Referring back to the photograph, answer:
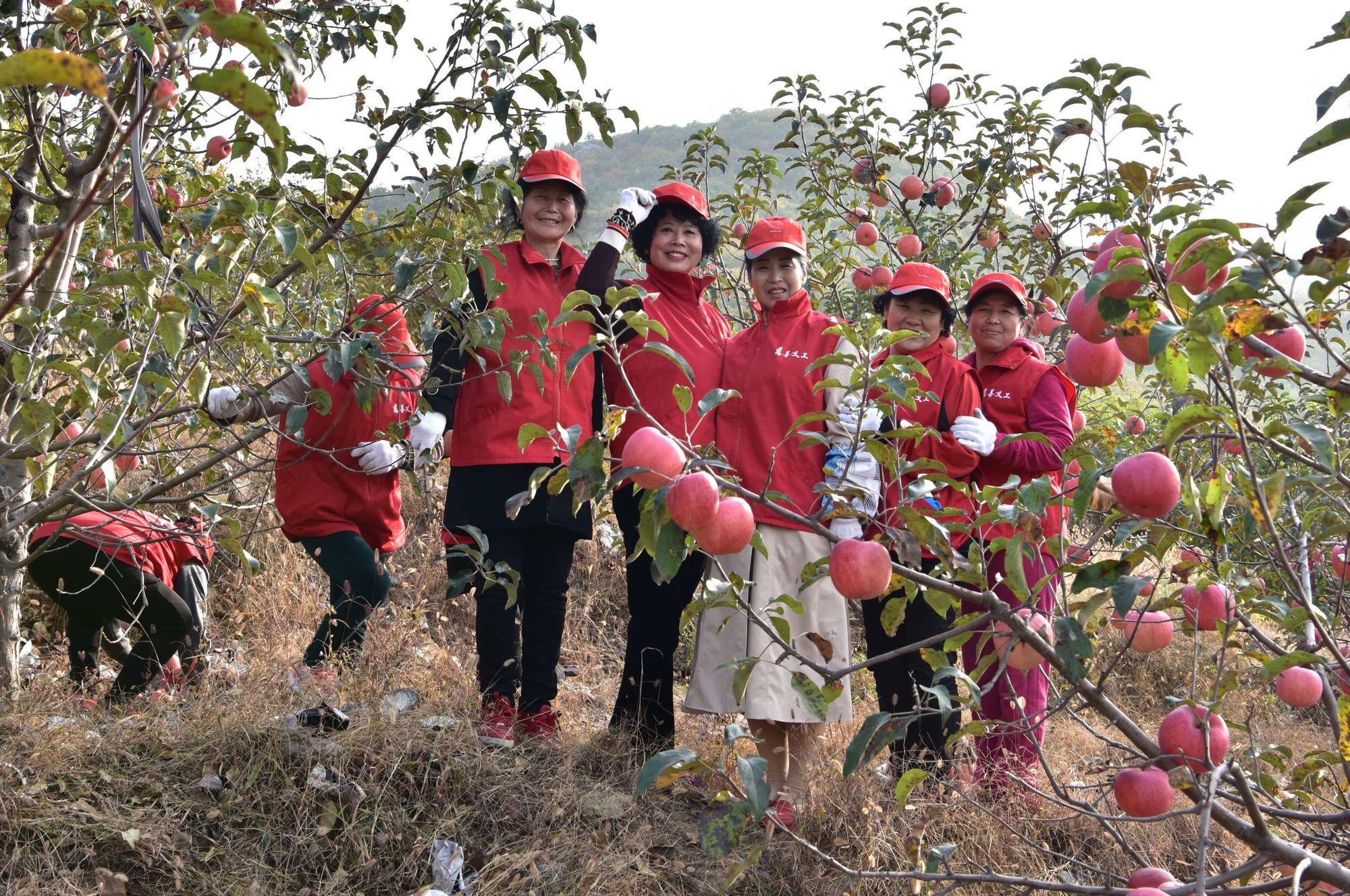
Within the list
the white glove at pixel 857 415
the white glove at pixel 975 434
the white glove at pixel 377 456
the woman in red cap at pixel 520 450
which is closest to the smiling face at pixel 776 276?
the white glove at pixel 857 415

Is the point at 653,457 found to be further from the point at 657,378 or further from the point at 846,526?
the point at 657,378

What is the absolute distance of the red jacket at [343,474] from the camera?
321 cm

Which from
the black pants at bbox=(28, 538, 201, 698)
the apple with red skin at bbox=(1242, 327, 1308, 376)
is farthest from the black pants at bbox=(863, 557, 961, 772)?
the black pants at bbox=(28, 538, 201, 698)

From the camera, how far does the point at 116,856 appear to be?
2.38m

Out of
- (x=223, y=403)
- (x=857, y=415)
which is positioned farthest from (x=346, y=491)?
(x=857, y=415)

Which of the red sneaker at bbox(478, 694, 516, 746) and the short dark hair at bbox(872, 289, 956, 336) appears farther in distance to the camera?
the short dark hair at bbox(872, 289, 956, 336)

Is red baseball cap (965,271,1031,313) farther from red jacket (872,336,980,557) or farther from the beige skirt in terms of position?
the beige skirt

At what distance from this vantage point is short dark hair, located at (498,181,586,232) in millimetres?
3117

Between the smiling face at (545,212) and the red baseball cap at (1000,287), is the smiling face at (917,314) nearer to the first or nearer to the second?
the red baseball cap at (1000,287)

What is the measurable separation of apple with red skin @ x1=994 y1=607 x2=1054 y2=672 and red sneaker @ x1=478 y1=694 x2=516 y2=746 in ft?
4.45

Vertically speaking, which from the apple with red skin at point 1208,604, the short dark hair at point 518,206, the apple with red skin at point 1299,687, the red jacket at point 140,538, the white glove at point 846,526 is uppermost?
the short dark hair at point 518,206

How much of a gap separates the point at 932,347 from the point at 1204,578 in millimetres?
1243

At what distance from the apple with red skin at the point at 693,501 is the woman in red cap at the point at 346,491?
1.59 meters

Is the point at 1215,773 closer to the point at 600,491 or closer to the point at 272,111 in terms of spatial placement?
the point at 600,491
